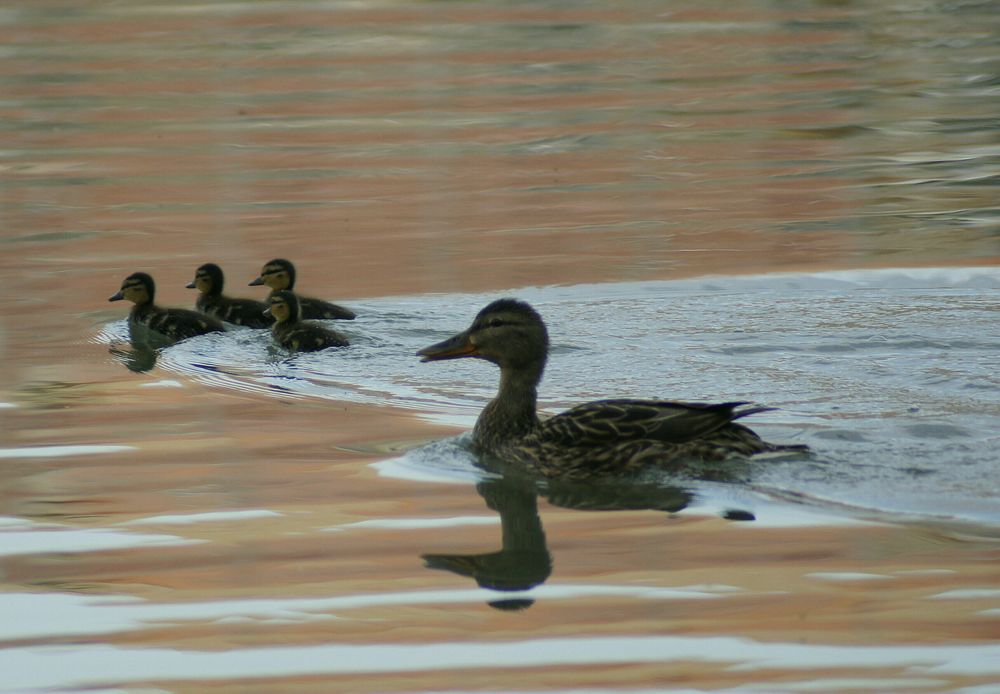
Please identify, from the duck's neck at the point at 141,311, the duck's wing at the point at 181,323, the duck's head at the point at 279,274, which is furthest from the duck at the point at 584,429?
the duck's neck at the point at 141,311

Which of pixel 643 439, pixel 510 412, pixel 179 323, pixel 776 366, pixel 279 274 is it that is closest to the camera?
pixel 643 439

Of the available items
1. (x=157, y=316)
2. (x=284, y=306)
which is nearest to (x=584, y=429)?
(x=284, y=306)

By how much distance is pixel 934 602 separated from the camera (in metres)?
4.10

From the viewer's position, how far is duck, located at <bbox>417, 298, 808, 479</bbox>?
5539 millimetres

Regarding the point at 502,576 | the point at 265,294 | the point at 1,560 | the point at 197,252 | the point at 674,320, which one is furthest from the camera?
the point at 197,252

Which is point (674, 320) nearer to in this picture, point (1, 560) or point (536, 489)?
point (536, 489)

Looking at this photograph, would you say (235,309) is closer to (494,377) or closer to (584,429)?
(494,377)

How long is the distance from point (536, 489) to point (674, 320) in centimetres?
256

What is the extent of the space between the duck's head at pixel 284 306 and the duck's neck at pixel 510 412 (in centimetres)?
202

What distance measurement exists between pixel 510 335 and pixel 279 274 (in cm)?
278

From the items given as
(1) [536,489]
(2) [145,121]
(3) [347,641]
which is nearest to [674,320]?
(1) [536,489]

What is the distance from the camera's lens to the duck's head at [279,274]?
866cm

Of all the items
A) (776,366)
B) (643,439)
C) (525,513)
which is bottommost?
(525,513)

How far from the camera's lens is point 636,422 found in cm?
561
